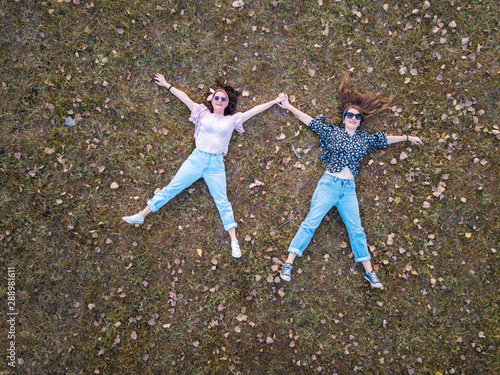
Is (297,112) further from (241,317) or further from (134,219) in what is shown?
(241,317)

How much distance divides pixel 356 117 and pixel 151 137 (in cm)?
370

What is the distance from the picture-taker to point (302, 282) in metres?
5.41

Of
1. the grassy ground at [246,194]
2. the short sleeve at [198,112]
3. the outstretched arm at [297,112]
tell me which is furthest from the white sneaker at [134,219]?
the outstretched arm at [297,112]

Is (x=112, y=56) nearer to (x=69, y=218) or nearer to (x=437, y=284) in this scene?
(x=69, y=218)

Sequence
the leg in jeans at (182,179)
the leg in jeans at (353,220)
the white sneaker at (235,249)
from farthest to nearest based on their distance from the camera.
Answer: the white sneaker at (235,249), the leg in jeans at (353,220), the leg in jeans at (182,179)

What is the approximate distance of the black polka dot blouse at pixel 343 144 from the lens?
5102mm

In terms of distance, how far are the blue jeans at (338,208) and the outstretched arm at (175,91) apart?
8.80 feet

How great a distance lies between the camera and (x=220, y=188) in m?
5.22

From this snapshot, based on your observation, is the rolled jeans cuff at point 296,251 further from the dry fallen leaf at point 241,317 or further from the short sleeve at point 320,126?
the short sleeve at point 320,126

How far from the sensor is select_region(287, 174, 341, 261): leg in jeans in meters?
5.15

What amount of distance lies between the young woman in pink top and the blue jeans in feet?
3.82

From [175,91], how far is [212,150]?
1.26 meters

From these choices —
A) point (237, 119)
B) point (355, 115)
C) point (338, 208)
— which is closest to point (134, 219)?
point (237, 119)

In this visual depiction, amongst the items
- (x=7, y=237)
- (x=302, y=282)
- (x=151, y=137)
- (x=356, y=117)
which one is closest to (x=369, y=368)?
(x=302, y=282)
